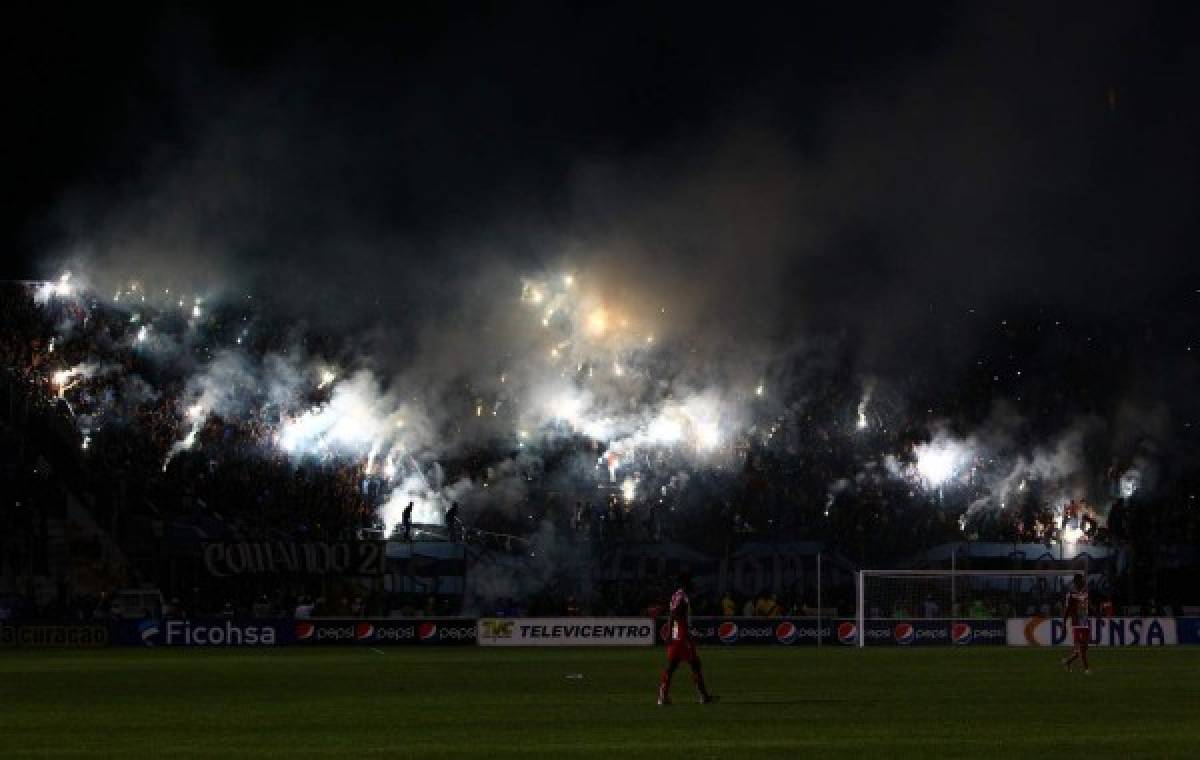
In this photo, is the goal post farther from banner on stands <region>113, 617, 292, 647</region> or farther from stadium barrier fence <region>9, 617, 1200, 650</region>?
banner on stands <region>113, 617, 292, 647</region>

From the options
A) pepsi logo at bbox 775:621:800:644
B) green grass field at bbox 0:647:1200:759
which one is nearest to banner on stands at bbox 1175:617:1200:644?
pepsi logo at bbox 775:621:800:644

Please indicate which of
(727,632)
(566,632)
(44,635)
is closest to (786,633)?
(727,632)

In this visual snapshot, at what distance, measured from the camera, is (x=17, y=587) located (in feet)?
170

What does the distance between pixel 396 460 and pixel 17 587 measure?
2204 centimetres

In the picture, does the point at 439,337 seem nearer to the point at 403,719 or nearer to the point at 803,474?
the point at 803,474

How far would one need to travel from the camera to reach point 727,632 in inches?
1923

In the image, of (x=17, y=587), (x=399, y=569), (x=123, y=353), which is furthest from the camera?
(x=123, y=353)

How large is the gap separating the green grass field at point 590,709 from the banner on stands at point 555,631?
11117mm

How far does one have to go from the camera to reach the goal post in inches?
1930

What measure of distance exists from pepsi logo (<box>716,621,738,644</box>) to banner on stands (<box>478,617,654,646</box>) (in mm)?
2816

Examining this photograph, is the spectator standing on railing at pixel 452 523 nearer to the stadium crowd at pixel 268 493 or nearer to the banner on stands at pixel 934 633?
the stadium crowd at pixel 268 493

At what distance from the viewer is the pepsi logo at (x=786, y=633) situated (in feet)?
161

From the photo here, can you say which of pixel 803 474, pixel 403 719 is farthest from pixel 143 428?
pixel 403 719

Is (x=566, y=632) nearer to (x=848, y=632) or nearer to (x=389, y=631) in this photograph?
(x=389, y=631)
